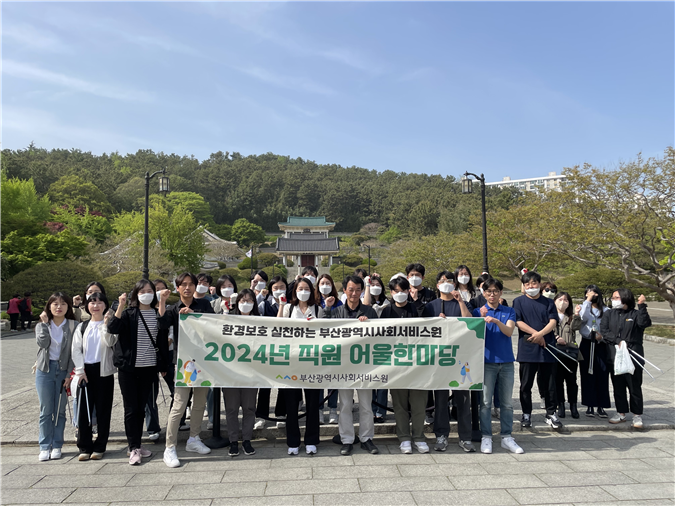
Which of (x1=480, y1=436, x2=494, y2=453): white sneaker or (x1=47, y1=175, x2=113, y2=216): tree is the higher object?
(x1=47, y1=175, x2=113, y2=216): tree

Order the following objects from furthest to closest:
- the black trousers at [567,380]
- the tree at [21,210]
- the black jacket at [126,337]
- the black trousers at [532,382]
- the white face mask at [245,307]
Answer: the tree at [21,210], the black trousers at [567,380], the black trousers at [532,382], the white face mask at [245,307], the black jacket at [126,337]

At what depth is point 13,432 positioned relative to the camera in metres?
5.47

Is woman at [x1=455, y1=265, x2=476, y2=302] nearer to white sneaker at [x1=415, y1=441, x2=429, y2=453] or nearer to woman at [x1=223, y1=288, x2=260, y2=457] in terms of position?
white sneaker at [x1=415, y1=441, x2=429, y2=453]

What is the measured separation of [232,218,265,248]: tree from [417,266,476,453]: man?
2558 inches

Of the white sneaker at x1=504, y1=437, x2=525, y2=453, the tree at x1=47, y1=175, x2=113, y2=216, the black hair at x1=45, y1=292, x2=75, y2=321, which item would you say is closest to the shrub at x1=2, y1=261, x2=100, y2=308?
the black hair at x1=45, y1=292, x2=75, y2=321

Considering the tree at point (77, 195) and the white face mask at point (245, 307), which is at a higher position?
the tree at point (77, 195)

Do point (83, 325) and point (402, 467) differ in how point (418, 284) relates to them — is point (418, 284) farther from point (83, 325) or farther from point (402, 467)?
point (83, 325)

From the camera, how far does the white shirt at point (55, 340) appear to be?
4777 millimetres

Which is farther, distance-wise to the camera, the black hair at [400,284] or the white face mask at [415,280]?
the white face mask at [415,280]

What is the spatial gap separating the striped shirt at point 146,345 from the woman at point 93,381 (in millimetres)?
260

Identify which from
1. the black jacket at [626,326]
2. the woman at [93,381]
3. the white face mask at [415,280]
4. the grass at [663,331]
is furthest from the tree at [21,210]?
the grass at [663,331]

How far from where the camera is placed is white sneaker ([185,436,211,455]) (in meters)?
4.86

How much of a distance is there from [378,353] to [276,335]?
1198 mm

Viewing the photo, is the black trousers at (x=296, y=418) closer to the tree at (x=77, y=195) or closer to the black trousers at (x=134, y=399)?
the black trousers at (x=134, y=399)
